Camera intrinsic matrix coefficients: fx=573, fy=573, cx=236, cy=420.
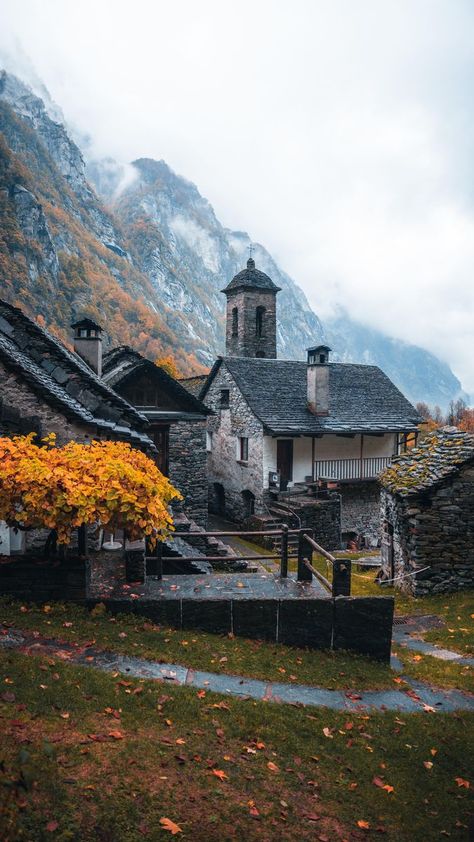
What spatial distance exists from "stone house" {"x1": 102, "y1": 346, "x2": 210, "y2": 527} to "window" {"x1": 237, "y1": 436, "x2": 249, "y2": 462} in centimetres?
386

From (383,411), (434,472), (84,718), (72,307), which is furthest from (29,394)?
(72,307)

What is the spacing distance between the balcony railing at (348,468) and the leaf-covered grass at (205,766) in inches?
813

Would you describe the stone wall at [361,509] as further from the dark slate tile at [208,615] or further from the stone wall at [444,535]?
the dark slate tile at [208,615]

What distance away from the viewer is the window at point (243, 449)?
27.7 m

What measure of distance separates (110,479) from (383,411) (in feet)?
80.6

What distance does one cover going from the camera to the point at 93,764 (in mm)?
4723

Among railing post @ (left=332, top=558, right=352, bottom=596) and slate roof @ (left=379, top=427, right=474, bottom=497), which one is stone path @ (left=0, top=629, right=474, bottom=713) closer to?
railing post @ (left=332, top=558, right=352, bottom=596)

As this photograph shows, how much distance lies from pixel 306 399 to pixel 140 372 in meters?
9.27

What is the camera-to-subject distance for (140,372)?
75.4 feet

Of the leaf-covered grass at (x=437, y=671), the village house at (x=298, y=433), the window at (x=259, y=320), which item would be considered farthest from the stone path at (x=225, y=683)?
the window at (x=259, y=320)

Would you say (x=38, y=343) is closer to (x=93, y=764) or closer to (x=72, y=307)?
(x=93, y=764)

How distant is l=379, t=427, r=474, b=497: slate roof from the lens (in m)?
13.6

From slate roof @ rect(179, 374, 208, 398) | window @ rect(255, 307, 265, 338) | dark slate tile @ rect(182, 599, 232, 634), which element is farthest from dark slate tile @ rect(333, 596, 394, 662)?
window @ rect(255, 307, 265, 338)

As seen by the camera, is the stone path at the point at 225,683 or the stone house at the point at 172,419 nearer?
the stone path at the point at 225,683
